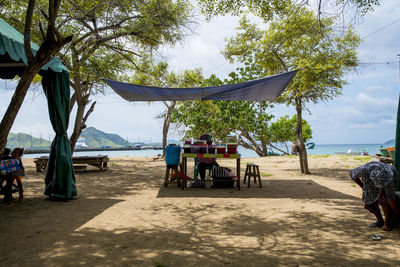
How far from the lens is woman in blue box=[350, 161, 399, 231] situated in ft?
9.18

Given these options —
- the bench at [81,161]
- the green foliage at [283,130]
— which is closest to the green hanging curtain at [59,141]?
the bench at [81,161]

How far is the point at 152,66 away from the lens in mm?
10398

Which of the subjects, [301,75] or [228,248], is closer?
[228,248]

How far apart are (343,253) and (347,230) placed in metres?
0.73

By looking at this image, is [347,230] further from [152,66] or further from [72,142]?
[152,66]

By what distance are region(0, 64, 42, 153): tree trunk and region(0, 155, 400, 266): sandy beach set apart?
1026 mm

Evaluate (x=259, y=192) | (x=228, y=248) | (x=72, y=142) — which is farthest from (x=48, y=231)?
(x=72, y=142)

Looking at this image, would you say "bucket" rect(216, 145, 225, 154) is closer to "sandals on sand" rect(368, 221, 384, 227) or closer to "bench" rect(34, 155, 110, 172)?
"sandals on sand" rect(368, 221, 384, 227)

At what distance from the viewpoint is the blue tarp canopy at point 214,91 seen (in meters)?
5.83

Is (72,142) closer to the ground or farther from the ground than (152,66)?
closer to the ground

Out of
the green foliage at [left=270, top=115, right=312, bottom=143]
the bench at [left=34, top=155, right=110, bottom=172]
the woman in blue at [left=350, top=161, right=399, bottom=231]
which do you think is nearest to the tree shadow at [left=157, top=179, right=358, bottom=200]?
the woman in blue at [left=350, top=161, right=399, bottom=231]

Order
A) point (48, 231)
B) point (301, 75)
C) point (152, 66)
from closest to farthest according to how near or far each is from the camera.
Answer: point (48, 231) < point (301, 75) < point (152, 66)

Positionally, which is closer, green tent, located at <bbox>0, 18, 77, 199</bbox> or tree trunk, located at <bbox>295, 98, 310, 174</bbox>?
green tent, located at <bbox>0, 18, 77, 199</bbox>

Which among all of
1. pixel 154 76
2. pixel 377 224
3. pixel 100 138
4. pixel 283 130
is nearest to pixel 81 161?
pixel 154 76
